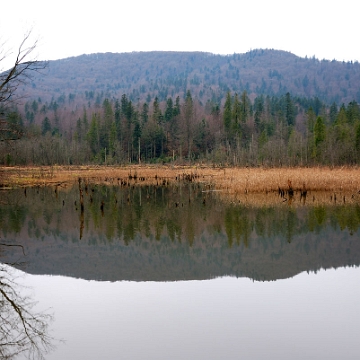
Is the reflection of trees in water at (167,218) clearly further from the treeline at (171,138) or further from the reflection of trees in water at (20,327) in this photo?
the treeline at (171,138)

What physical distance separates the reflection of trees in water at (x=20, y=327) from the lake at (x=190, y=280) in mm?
55

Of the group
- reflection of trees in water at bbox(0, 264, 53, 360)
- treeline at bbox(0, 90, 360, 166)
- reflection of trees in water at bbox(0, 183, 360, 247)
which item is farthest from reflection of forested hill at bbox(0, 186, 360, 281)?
treeline at bbox(0, 90, 360, 166)

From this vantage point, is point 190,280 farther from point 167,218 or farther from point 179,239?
point 167,218

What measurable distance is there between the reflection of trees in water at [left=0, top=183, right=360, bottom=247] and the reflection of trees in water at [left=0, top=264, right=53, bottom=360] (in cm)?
576

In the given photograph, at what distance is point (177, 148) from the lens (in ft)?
269

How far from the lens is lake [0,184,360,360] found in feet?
22.1

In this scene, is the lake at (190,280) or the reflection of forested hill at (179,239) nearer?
the lake at (190,280)

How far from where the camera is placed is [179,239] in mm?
14875

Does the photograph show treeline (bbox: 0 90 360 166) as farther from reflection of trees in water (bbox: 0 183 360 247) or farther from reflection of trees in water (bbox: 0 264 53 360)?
reflection of trees in water (bbox: 0 264 53 360)

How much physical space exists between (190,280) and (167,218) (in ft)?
29.0

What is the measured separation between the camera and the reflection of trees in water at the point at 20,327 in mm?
6684

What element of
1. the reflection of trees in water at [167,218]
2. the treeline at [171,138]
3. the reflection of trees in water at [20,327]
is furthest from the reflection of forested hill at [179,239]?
the treeline at [171,138]

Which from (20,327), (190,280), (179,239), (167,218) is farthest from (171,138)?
(20,327)

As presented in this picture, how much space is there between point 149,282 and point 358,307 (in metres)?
4.40
